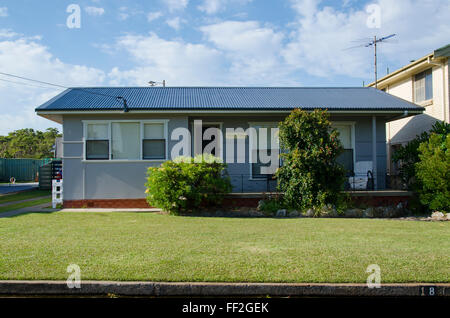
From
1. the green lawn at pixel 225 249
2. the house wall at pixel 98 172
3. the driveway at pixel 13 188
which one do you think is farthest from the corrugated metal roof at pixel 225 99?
the driveway at pixel 13 188

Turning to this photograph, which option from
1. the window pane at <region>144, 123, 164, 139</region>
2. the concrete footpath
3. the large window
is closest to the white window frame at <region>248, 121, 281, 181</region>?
the large window

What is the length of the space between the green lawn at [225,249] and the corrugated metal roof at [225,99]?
170 inches

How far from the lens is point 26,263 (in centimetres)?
533

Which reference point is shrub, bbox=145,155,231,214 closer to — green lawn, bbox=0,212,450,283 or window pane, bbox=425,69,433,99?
green lawn, bbox=0,212,450,283

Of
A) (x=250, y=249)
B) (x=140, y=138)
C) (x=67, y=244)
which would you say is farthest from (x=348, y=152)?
(x=67, y=244)

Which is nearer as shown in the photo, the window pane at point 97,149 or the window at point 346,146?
the window pane at point 97,149

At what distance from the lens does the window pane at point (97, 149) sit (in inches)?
501

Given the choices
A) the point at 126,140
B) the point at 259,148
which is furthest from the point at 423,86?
the point at 126,140

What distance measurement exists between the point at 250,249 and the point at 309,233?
220cm

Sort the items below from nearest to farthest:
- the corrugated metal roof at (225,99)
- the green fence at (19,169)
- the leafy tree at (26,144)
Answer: the corrugated metal roof at (225,99), the green fence at (19,169), the leafy tree at (26,144)

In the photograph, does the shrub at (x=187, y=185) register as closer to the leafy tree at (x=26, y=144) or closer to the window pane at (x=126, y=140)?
the window pane at (x=126, y=140)

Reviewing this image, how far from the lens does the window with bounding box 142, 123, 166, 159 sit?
12.9m

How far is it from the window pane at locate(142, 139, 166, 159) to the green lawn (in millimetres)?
3593
